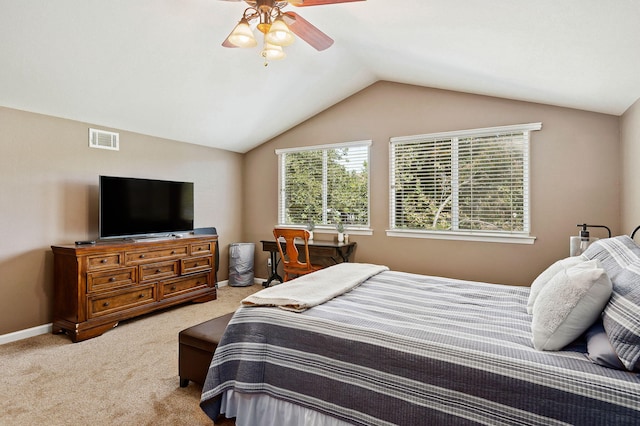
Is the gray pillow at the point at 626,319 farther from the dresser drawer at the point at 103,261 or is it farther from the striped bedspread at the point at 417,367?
the dresser drawer at the point at 103,261

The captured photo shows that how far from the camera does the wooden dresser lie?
3.28 metres

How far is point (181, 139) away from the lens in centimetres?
479

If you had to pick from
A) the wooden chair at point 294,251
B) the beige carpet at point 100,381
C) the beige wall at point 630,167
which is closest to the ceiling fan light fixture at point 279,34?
the beige carpet at point 100,381

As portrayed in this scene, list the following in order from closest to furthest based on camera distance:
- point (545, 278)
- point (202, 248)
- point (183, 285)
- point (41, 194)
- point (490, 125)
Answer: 1. point (545, 278)
2. point (41, 194)
3. point (490, 125)
4. point (183, 285)
5. point (202, 248)

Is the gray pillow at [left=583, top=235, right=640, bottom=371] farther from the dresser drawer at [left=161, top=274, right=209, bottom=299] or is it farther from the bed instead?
the dresser drawer at [left=161, top=274, right=209, bottom=299]

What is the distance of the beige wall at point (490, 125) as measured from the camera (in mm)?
3393

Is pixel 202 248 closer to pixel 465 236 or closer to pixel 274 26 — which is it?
pixel 274 26

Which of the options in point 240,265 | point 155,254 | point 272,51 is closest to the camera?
point 272,51

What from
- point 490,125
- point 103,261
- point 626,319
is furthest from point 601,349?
point 103,261

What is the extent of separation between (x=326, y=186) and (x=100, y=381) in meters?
3.52

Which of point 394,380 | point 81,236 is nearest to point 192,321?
point 81,236

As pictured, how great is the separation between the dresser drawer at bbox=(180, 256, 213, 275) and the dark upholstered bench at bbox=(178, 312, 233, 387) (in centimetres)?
211

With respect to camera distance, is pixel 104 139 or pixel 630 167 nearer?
pixel 630 167

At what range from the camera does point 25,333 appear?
10.9ft
